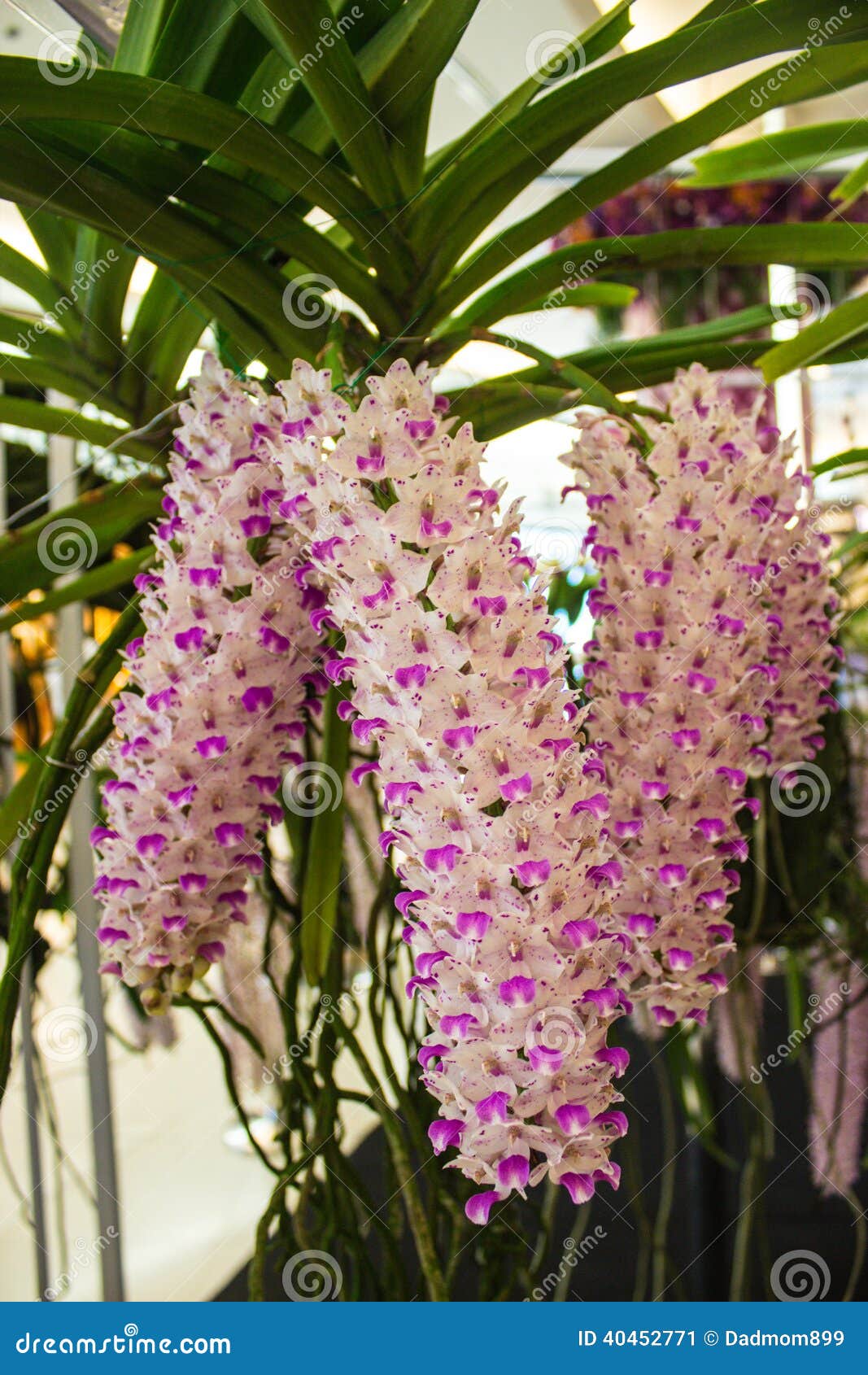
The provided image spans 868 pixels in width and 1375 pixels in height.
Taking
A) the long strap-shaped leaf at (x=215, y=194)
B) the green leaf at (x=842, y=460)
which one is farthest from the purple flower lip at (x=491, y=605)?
the green leaf at (x=842, y=460)

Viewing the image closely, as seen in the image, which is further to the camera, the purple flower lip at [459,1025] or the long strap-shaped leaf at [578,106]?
the long strap-shaped leaf at [578,106]

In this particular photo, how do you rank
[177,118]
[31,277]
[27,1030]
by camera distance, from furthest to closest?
1. [27,1030]
2. [31,277]
3. [177,118]

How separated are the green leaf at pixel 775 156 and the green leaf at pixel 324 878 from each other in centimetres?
67

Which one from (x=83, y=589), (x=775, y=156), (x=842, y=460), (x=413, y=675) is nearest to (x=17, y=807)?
(x=83, y=589)

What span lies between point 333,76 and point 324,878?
579 mm

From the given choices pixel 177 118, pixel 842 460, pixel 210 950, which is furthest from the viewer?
pixel 842 460

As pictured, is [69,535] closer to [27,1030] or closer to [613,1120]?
[613,1120]

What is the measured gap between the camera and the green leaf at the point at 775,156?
1.02 m

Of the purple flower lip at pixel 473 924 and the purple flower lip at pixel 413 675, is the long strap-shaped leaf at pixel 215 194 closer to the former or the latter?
the purple flower lip at pixel 413 675

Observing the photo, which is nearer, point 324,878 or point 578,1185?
point 578,1185

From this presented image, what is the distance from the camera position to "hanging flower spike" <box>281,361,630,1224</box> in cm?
54

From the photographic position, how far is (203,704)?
715 millimetres

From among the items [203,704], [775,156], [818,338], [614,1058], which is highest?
[775,156]

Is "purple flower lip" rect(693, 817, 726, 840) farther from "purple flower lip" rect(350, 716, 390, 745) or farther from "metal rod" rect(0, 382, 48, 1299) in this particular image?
"metal rod" rect(0, 382, 48, 1299)
